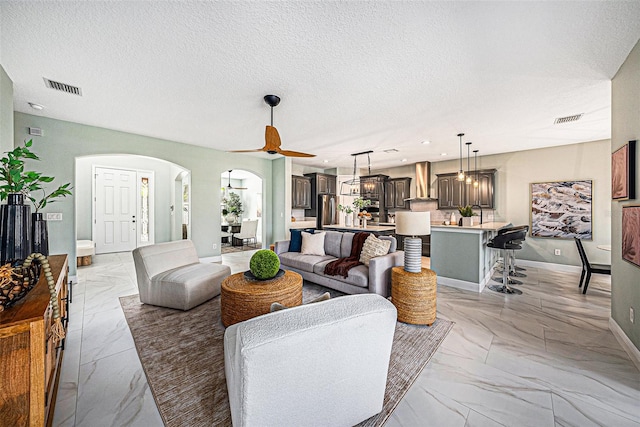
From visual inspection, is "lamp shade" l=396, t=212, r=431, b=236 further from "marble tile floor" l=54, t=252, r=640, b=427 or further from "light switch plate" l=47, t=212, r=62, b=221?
"light switch plate" l=47, t=212, r=62, b=221

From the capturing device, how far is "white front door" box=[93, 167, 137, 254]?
6703 mm

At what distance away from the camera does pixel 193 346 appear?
231cm

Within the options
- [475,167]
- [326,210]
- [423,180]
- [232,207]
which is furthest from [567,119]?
[232,207]

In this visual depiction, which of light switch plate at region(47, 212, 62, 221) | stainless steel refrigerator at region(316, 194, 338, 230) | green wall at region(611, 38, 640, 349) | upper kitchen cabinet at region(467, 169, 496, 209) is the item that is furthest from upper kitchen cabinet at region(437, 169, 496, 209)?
light switch plate at region(47, 212, 62, 221)

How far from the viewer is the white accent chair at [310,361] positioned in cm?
102

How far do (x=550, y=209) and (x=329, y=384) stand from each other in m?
6.57

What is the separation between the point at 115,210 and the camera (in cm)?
695

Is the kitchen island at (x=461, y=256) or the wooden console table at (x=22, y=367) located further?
the kitchen island at (x=461, y=256)

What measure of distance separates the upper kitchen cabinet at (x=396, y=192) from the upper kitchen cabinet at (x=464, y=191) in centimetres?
92

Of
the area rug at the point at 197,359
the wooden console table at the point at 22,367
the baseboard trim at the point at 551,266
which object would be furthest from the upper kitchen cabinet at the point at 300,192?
the wooden console table at the point at 22,367

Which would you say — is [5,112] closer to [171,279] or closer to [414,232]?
[171,279]

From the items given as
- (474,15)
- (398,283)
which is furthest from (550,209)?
(474,15)

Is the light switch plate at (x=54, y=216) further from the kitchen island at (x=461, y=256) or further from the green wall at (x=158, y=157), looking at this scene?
the kitchen island at (x=461, y=256)

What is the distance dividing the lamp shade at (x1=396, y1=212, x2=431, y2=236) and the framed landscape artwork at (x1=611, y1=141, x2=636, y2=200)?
1604 mm
